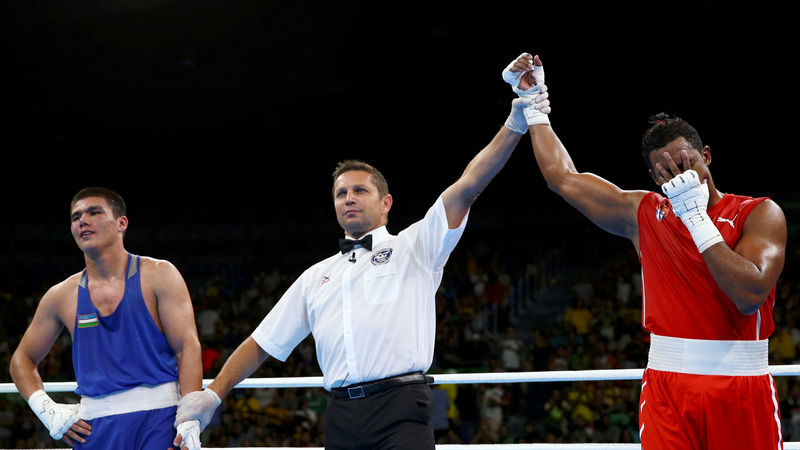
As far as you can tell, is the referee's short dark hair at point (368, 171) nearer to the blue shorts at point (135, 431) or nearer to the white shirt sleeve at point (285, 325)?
the white shirt sleeve at point (285, 325)

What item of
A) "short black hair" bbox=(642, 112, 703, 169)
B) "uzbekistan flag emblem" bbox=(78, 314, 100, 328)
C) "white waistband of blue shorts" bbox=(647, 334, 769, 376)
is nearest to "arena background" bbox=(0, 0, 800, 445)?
"uzbekistan flag emblem" bbox=(78, 314, 100, 328)

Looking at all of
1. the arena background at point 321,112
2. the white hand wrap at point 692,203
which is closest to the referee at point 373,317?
the white hand wrap at point 692,203

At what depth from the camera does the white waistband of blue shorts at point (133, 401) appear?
2.91 meters

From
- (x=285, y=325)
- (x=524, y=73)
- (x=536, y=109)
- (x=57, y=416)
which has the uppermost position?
(x=524, y=73)

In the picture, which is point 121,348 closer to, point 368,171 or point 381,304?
point 381,304

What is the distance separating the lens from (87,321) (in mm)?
3020

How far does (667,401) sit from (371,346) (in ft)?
3.13

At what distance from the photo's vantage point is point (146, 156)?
12547 mm

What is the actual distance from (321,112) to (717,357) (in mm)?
9738

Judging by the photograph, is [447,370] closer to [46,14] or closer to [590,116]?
[590,116]

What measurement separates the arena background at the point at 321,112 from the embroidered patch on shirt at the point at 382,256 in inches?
251

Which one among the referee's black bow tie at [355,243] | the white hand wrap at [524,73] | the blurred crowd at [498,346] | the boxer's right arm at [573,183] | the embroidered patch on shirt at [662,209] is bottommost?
the blurred crowd at [498,346]

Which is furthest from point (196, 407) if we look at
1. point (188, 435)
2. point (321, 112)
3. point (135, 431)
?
point (321, 112)

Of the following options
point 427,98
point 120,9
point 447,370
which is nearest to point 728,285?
point 447,370
